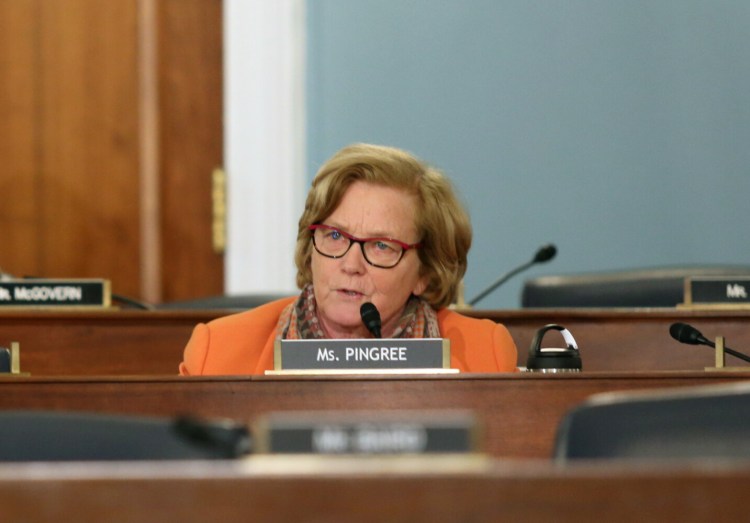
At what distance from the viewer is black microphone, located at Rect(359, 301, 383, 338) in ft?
8.18

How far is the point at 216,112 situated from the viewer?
4.90 m

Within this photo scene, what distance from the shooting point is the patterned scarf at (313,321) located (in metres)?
2.62

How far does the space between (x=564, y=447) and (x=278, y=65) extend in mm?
3875

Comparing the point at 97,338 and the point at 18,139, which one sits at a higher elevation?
the point at 18,139

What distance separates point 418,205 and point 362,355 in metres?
0.67

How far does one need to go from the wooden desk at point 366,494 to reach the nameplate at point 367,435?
0.24 feet

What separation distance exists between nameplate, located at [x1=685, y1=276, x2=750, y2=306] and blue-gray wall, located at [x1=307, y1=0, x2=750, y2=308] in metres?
1.78

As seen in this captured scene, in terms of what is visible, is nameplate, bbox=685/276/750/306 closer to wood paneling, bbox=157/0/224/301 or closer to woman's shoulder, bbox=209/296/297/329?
woman's shoulder, bbox=209/296/297/329

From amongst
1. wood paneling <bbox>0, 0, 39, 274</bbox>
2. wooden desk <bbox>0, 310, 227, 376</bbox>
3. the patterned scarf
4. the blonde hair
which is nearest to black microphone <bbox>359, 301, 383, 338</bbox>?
the patterned scarf

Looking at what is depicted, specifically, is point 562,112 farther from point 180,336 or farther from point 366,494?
point 366,494

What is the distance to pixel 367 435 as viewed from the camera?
3.05 feet

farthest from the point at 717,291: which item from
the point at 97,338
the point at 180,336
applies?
the point at 97,338

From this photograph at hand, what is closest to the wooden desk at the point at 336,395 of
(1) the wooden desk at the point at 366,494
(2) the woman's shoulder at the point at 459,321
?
(2) the woman's shoulder at the point at 459,321

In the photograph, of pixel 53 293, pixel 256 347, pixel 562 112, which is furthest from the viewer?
pixel 562 112
